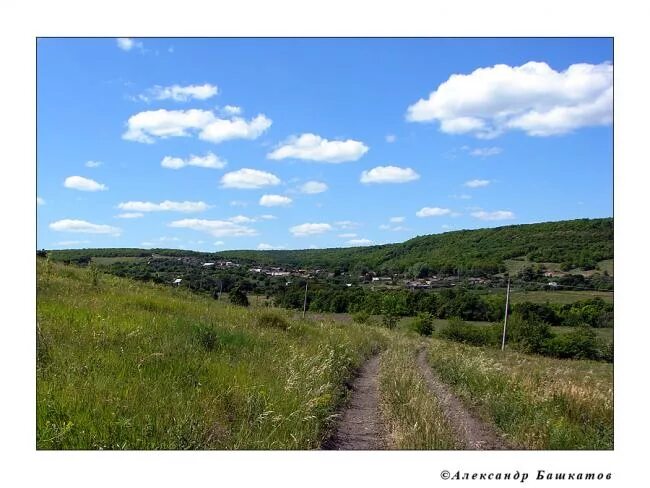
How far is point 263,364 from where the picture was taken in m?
7.68

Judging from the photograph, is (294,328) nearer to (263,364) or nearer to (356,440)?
(263,364)

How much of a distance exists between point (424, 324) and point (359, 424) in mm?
61815

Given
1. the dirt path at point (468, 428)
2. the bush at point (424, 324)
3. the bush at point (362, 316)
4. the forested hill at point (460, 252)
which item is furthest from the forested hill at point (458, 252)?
the dirt path at point (468, 428)

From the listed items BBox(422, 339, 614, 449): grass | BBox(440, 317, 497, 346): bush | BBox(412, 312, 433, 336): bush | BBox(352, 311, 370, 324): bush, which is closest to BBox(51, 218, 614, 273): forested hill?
BBox(352, 311, 370, 324): bush

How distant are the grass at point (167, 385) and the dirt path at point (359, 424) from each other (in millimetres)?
207

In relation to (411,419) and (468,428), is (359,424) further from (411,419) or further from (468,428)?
(468,428)

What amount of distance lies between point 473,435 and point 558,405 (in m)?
2.31

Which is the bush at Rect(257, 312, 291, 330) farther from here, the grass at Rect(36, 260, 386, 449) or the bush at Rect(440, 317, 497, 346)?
the bush at Rect(440, 317, 497, 346)

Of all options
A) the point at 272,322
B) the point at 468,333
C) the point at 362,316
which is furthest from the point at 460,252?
the point at 272,322

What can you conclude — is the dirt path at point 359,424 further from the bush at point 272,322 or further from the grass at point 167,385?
the bush at point 272,322

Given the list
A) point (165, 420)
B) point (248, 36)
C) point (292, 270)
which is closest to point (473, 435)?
point (165, 420)

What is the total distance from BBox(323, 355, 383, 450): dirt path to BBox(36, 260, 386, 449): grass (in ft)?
0.68

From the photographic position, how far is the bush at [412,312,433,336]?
213ft

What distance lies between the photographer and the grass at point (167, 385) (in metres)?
4.55
